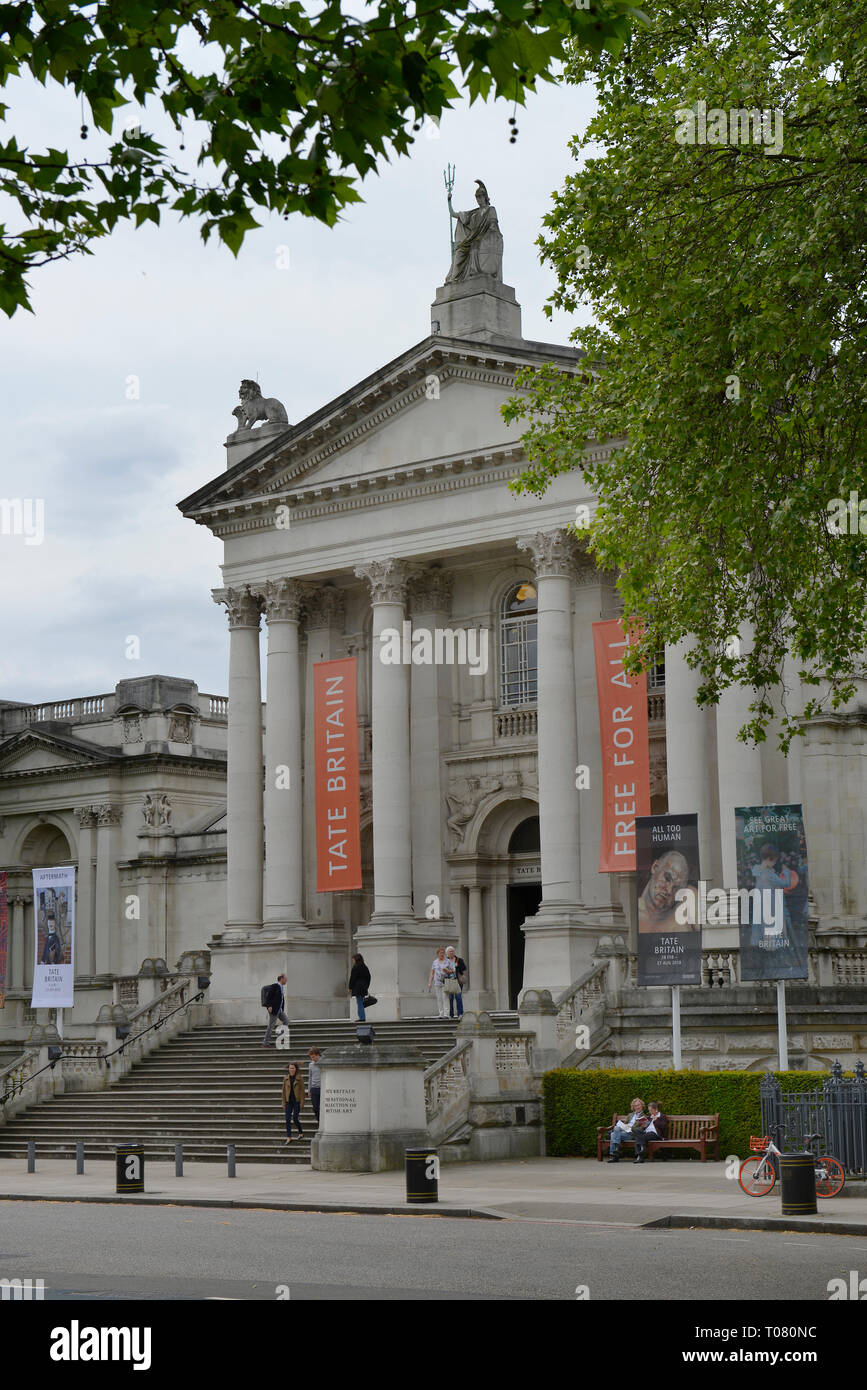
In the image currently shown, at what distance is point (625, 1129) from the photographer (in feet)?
96.9

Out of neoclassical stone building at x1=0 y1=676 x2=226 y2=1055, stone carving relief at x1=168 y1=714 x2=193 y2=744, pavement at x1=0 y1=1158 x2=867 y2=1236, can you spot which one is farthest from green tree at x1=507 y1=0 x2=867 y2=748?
stone carving relief at x1=168 y1=714 x2=193 y2=744

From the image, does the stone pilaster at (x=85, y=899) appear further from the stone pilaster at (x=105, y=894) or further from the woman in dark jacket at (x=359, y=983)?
the woman in dark jacket at (x=359, y=983)

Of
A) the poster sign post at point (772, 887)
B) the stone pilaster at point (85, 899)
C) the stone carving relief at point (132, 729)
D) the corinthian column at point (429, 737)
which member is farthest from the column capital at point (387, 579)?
the stone pilaster at point (85, 899)

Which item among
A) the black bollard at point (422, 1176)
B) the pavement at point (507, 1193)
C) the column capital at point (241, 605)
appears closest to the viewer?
the pavement at point (507, 1193)

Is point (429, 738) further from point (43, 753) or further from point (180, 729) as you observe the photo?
point (43, 753)

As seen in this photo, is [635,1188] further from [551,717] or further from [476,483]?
[476,483]

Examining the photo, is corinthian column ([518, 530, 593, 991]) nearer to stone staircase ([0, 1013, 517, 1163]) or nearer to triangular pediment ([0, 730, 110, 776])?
stone staircase ([0, 1013, 517, 1163])

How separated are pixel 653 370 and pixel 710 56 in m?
3.38

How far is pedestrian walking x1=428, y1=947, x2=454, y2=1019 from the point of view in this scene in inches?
1495

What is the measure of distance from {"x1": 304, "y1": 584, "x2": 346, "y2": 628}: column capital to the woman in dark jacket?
35.4 feet

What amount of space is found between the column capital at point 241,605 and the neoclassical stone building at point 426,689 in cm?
5

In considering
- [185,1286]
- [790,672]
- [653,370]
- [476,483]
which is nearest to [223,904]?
[476,483]

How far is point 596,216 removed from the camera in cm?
2095

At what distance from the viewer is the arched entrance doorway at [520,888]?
1725 inches
